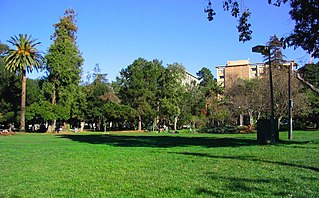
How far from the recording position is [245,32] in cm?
1446

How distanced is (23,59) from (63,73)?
7148 millimetres

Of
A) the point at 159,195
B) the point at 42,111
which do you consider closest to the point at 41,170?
the point at 159,195

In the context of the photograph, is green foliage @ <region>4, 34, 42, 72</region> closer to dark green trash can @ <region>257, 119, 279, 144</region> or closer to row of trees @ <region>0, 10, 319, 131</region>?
row of trees @ <region>0, 10, 319, 131</region>

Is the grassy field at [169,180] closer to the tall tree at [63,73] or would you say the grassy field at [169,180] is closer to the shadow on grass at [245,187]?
the shadow on grass at [245,187]

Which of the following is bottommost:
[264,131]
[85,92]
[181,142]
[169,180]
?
[181,142]

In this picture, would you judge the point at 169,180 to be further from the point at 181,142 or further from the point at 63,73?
the point at 63,73

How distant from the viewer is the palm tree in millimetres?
58547

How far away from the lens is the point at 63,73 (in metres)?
62.1

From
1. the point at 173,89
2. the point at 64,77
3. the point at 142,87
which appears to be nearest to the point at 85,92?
the point at 64,77

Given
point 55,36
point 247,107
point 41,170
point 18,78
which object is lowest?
point 41,170

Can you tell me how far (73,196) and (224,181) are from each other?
136 inches

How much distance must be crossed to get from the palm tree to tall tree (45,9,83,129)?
2.31 meters

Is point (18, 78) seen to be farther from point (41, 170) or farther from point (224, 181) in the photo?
point (224, 181)

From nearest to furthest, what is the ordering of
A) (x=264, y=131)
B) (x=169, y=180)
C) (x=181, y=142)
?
(x=169, y=180) < (x=264, y=131) < (x=181, y=142)
